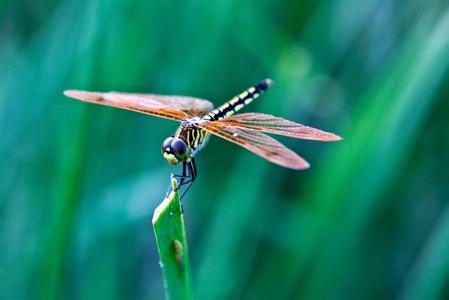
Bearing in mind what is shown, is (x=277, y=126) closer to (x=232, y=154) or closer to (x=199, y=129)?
(x=199, y=129)

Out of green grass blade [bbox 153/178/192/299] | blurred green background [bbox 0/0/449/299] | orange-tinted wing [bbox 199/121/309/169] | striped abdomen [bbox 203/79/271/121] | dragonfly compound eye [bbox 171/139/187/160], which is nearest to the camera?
green grass blade [bbox 153/178/192/299]

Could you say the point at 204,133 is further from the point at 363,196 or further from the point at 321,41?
the point at 321,41

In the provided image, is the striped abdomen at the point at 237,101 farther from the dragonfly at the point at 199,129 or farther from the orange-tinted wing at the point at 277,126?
the orange-tinted wing at the point at 277,126

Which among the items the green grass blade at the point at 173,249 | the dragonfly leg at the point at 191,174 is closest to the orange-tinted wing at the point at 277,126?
the dragonfly leg at the point at 191,174

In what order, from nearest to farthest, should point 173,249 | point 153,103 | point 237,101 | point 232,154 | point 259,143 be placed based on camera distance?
point 173,249, point 259,143, point 153,103, point 237,101, point 232,154

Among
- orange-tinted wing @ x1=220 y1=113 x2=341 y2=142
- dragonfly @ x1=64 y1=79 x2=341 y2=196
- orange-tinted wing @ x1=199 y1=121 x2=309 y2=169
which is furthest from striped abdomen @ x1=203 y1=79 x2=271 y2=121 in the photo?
orange-tinted wing @ x1=199 y1=121 x2=309 y2=169

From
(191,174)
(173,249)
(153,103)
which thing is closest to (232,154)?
(153,103)

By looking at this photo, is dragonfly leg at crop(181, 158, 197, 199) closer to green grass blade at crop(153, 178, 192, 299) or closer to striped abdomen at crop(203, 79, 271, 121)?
striped abdomen at crop(203, 79, 271, 121)
